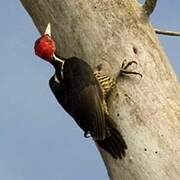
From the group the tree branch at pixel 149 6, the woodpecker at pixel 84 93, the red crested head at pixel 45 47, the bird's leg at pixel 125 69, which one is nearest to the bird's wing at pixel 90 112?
the woodpecker at pixel 84 93

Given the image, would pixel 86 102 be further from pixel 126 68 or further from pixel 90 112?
pixel 126 68

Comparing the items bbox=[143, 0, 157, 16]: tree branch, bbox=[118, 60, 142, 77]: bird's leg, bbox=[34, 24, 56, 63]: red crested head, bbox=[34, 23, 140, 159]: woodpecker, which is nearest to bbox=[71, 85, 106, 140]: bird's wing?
bbox=[34, 23, 140, 159]: woodpecker

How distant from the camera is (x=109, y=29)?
4043mm

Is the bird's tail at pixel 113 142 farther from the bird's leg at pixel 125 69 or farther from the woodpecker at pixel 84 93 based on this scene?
the bird's leg at pixel 125 69

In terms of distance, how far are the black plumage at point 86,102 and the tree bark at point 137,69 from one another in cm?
5

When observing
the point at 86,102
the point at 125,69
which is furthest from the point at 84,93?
the point at 125,69

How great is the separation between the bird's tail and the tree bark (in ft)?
0.09

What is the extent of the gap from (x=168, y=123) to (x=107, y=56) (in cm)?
51

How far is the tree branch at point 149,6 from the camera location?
161 inches

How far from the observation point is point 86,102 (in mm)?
3855

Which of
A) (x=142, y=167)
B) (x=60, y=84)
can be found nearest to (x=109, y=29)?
(x=60, y=84)

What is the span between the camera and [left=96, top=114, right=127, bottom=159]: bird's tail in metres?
3.79

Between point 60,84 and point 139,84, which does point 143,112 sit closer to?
point 139,84

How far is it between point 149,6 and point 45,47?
597 mm
